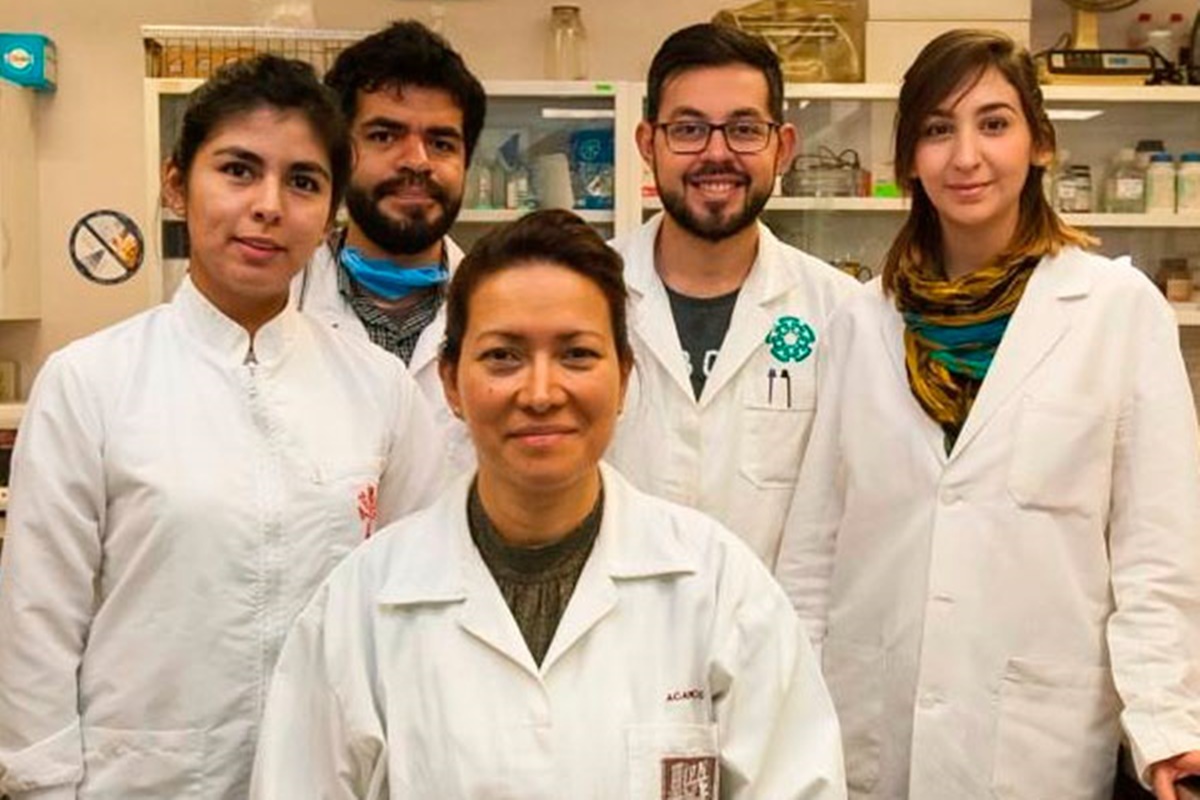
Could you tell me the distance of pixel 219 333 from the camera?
1502mm

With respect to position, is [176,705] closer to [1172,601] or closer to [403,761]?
[403,761]

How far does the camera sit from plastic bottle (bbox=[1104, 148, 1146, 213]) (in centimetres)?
350

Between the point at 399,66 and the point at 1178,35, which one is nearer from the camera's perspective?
the point at 399,66

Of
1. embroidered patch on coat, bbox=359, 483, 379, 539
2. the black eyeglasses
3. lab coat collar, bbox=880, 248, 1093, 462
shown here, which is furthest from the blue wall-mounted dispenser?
lab coat collar, bbox=880, 248, 1093, 462

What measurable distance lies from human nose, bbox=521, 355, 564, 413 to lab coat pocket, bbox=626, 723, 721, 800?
326mm

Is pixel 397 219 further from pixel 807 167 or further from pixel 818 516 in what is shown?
pixel 807 167

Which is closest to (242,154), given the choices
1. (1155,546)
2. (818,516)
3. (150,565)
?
(150,565)

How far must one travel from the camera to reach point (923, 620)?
1.69 meters

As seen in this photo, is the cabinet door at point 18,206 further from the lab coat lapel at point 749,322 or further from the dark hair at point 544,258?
the dark hair at point 544,258

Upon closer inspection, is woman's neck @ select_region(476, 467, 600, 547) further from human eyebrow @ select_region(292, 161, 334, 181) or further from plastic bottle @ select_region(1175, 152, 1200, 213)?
Result: plastic bottle @ select_region(1175, 152, 1200, 213)

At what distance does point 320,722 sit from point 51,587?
34 centimetres

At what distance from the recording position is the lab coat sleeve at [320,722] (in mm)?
1276

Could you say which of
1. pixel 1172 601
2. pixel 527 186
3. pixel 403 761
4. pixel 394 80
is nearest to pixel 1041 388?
pixel 1172 601

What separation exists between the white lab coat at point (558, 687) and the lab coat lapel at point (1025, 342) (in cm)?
47
